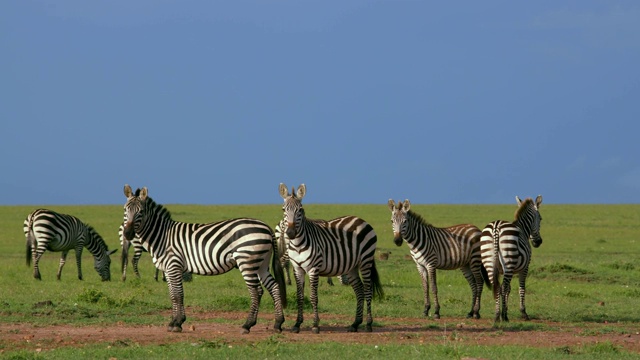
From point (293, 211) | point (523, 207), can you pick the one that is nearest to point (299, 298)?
point (293, 211)

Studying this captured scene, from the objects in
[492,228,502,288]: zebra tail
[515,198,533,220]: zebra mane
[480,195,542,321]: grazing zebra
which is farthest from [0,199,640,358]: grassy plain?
[515,198,533,220]: zebra mane

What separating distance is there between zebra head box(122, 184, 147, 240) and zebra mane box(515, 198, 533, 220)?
7.07 meters

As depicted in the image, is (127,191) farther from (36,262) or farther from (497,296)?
(36,262)

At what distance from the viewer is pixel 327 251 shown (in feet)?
45.1

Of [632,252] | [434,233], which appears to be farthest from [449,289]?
[632,252]

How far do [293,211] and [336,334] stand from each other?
6.56 ft

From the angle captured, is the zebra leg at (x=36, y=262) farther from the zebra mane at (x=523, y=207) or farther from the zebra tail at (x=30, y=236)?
the zebra mane at (x=523, y=207)

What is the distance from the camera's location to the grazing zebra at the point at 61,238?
2384 cm

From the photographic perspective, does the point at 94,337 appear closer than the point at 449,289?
Yes

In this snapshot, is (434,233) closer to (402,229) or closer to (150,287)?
(402,229)

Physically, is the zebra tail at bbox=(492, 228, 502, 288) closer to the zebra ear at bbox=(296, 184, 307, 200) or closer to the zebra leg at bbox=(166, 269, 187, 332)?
the zebra ear at bbox=(296, 184, 307, 200)

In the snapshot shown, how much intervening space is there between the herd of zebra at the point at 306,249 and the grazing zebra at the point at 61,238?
1026 cm

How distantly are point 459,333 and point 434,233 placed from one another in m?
3.19

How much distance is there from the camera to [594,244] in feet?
125
